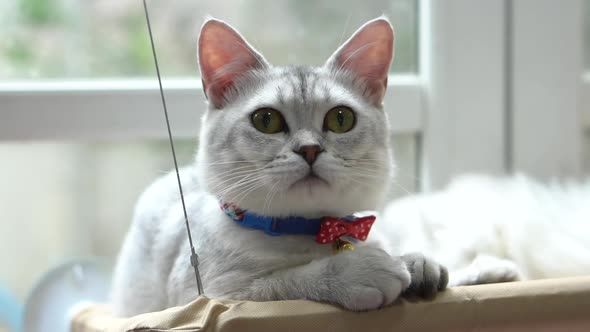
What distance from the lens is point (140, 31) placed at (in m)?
1.69

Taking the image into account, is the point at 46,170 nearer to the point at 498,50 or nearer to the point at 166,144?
the point at 166,144

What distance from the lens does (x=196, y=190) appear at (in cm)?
127

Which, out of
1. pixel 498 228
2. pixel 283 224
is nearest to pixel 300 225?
pixel 283 224

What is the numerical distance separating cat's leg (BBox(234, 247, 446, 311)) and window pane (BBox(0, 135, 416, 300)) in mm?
764

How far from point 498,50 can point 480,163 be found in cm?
34

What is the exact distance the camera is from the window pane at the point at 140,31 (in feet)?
5.37

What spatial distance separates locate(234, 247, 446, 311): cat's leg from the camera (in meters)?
0.83

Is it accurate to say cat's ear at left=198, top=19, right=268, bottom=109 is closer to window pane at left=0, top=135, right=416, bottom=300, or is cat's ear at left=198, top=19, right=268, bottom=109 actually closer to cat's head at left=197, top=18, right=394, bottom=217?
cat's head at left=197, top=18, right=394, bottom=217

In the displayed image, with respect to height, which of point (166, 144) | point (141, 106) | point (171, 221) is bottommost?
point (171, 221)

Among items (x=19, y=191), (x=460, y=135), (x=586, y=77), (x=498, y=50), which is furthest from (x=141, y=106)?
(x=586, y=77)

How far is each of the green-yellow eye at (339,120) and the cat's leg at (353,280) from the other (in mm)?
229

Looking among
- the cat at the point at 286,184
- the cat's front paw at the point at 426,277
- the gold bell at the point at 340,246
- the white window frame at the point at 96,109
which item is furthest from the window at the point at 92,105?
the cat's front paw at the point at 426,277

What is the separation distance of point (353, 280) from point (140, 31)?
1102 mm

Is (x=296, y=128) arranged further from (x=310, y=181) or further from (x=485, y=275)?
(x=485, y=275)
